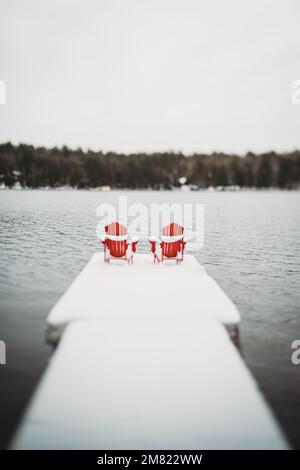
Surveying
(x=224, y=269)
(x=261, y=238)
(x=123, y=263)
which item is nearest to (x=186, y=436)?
(x=123, y=263)

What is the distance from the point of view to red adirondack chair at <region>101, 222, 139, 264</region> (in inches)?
489

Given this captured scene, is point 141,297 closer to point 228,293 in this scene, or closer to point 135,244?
point 135,244

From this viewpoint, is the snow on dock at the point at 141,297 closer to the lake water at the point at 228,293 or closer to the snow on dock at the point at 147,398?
the snow on dock at the point at 147,398

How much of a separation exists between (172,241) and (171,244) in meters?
0.12

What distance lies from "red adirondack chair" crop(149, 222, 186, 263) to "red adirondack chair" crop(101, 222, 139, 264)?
31.3 inches

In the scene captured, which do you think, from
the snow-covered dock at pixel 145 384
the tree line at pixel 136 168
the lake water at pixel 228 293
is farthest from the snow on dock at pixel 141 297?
the tree line at pixel 136 168

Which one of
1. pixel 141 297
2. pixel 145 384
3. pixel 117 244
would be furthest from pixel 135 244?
pixel 145 384

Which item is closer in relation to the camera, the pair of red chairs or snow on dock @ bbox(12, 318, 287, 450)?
snow on dock @ bbox(12, 318, 287, 450)

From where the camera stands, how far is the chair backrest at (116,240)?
1243 cm

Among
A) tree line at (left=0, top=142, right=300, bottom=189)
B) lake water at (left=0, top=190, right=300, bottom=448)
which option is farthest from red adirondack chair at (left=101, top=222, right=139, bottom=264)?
tree line at (left=0, top=142, right=300, bottom=189)

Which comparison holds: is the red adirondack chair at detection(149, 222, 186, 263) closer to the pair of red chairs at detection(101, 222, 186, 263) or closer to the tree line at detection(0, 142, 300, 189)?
the pair of red chairs at detection(101, 222, 186, 263)

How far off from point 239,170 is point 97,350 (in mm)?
192563

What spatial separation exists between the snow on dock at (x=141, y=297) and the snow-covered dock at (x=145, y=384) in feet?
0.11
